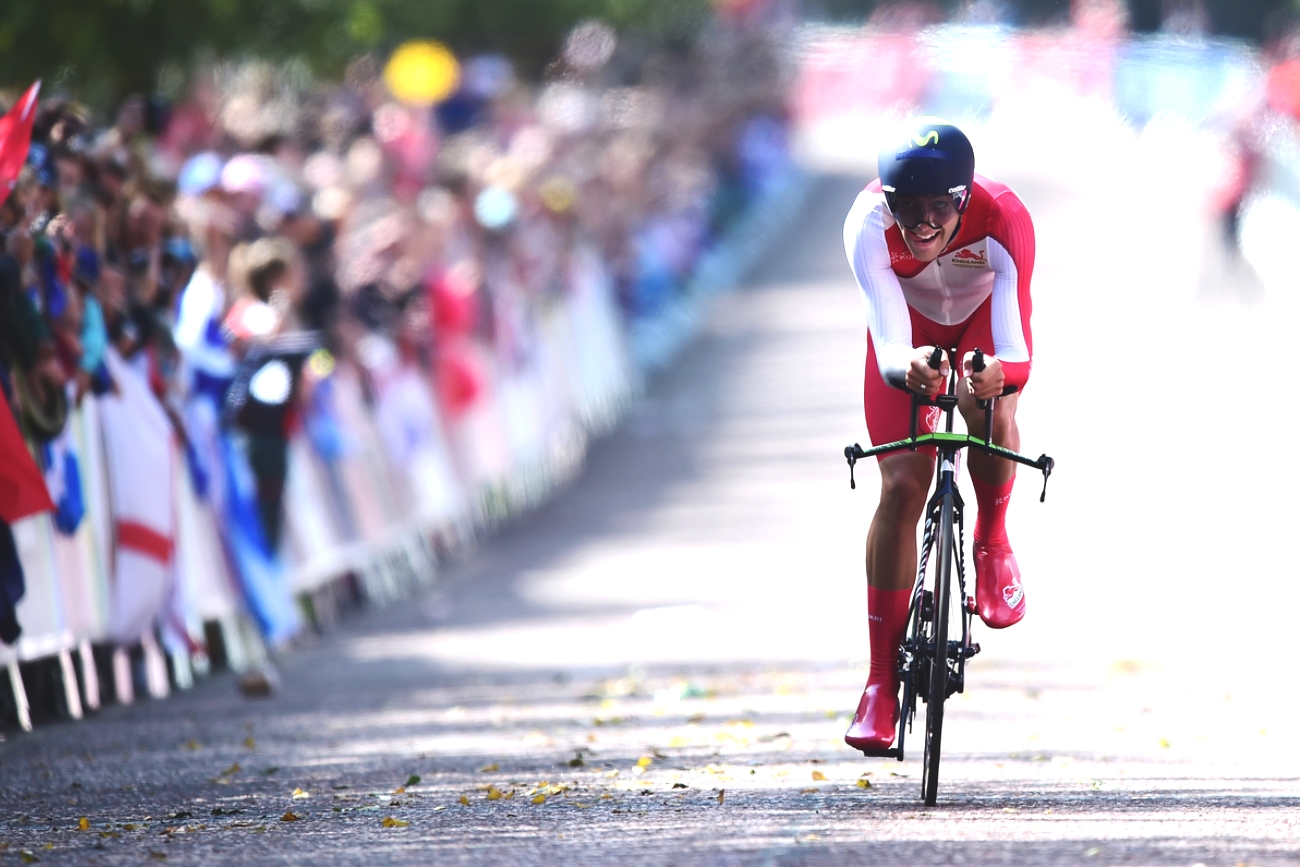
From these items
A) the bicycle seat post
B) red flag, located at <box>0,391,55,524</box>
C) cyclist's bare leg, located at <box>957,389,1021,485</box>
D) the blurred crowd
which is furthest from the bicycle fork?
the blurred crowd

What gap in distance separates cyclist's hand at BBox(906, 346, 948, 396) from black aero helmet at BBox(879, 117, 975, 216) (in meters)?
0.46

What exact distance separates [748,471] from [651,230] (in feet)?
30.6

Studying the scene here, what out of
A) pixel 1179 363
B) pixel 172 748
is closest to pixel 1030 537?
pixel 172 748

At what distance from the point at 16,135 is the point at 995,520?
3906 millimetres

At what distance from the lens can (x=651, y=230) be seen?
1072 inches

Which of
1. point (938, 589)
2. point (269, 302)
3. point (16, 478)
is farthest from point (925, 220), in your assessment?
point (269, 302)

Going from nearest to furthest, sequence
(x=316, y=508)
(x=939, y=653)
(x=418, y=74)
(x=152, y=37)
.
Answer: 1. (x=939, y=653)
2. (x=316, y=508)
3. (x=152, y=37)
4. (x=418, y=74)

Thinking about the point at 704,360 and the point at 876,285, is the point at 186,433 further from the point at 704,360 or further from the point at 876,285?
the point at 704,360

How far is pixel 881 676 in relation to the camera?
709 cm

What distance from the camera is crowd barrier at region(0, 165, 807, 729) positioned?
9.55 meters

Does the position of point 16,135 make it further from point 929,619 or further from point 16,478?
point 929,619

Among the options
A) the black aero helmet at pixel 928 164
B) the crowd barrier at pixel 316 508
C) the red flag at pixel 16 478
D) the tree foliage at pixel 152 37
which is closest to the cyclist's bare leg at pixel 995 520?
the black aero helmet at pixel 928 164

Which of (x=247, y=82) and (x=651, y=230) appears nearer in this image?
(x=247, y=82)

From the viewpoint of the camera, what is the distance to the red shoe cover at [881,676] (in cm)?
694
